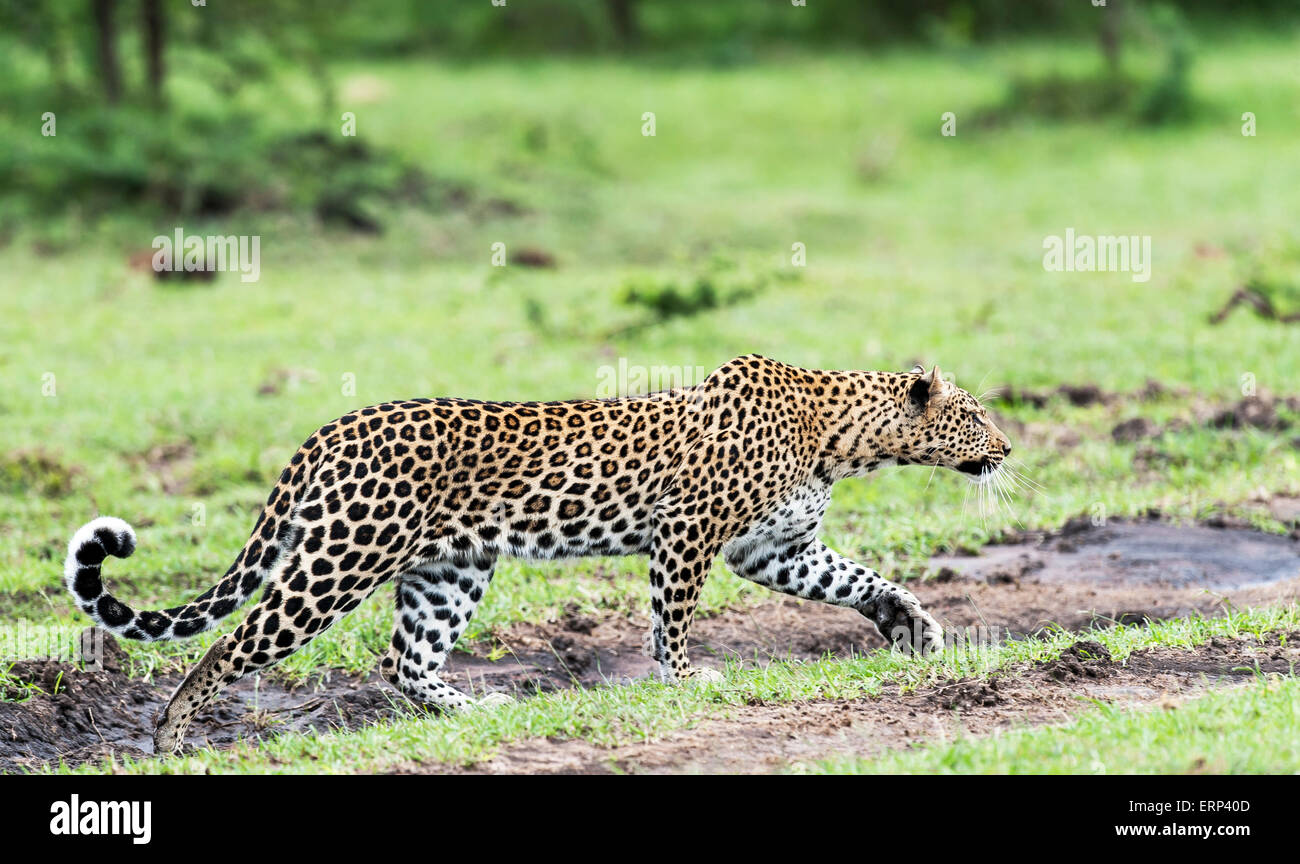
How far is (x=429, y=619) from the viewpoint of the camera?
280 inches

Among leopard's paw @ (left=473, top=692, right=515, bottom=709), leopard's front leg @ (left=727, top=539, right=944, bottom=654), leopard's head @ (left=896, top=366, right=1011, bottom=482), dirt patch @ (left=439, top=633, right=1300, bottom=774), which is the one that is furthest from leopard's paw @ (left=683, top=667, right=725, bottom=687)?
leopard's head @ (left=896, top=366, right=1011, bottom=482)

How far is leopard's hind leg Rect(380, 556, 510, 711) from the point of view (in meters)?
7.02

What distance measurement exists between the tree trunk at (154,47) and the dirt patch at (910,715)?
641 inches

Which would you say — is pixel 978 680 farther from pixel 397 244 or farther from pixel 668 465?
pixel 397 244

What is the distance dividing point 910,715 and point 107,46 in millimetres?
16867

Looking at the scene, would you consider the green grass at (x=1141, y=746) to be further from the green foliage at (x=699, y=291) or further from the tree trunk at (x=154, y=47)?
the tree trunk at (x=154, y=47)

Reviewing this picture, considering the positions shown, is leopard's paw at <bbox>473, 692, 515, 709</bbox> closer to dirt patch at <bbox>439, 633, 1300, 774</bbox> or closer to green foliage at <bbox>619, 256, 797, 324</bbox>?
dirt patch at <bbox>439, 633, 1300, 774</bbox>

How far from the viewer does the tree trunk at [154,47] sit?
65.7ft

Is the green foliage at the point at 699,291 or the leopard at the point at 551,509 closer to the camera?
the leopard at the point at 551,509

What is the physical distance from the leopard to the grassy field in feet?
1.95

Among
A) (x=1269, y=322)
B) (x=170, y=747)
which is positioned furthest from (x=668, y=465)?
(x=1269, y=322)

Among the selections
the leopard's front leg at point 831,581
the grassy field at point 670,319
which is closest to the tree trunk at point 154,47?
the grassy field at point 670,319

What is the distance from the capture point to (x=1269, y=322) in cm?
1366
